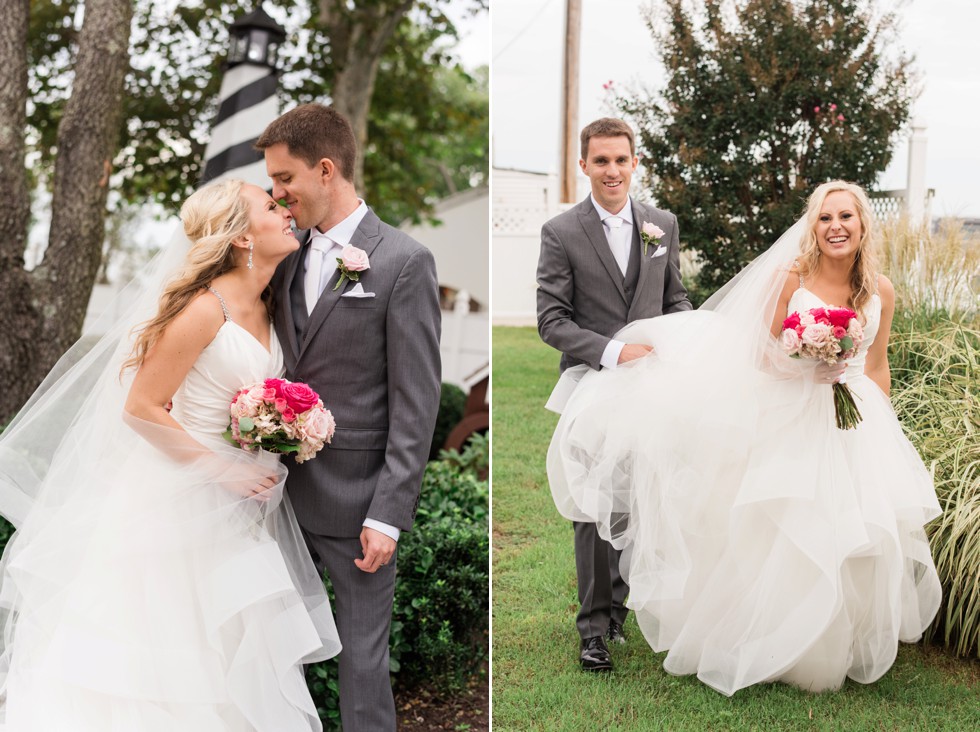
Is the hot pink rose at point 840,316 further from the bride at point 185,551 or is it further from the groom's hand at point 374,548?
the bride at point 185,551

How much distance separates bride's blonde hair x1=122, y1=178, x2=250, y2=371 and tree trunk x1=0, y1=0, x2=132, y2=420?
12.0 ft

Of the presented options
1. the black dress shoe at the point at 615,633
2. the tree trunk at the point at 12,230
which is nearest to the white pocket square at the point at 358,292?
the black dress shoe at the point at 615,633

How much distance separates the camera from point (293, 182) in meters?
3.04

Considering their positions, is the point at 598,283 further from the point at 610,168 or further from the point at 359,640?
the point at 359,640

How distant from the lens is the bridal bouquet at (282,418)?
9.10 ft

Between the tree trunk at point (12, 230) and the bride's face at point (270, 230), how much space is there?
155 inches

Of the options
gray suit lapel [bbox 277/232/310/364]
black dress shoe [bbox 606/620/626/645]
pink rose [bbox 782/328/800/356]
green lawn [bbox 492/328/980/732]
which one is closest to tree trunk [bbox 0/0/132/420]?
green lawn [bbox 492/328/980/732]

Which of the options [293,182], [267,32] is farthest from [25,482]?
[267,32]

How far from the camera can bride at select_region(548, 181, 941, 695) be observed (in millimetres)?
3938

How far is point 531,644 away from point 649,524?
950 millimetres

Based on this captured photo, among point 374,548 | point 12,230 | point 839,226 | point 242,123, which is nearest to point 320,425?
point 374,548

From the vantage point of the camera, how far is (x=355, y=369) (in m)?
2.99

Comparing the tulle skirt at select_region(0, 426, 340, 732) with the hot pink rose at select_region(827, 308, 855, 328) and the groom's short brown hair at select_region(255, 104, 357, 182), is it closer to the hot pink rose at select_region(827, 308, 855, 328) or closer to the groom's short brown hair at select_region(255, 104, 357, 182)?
the groom's short brown hair at select_region(255, 104, 357, 182)

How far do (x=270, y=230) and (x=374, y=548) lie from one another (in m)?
1.04
